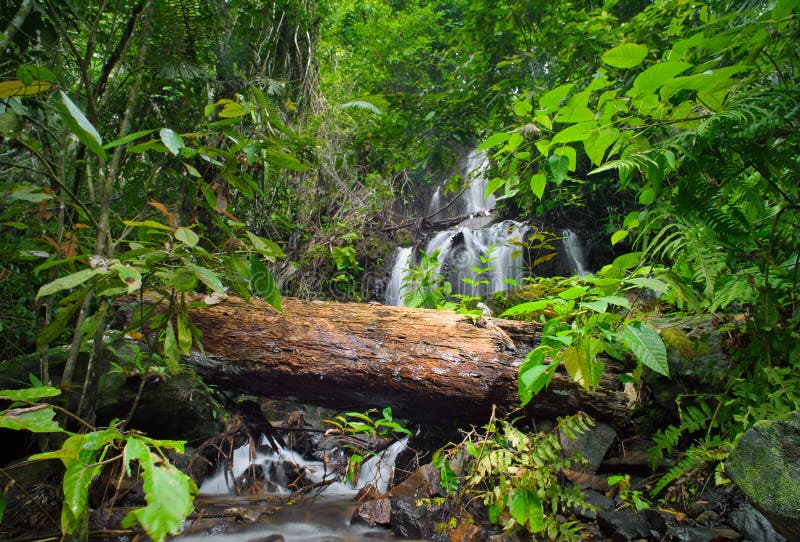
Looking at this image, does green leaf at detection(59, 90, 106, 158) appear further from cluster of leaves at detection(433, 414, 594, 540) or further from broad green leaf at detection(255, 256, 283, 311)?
cluster of leaves at detection(433, 414, 594, 540)

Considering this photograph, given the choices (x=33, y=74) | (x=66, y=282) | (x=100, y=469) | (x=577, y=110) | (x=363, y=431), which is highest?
(x=33, y=74)

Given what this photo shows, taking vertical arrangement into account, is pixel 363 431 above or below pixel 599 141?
below

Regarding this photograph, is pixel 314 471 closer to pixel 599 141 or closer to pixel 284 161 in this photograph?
pixel 284 161

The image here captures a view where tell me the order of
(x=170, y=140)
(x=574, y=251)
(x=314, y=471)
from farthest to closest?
(x=574, y=251)
(x=314, y=471)
(x=170, y=140)

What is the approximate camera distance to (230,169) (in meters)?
1.52

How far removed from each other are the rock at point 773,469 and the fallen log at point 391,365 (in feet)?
3.85

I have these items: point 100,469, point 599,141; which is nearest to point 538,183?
point 599,141

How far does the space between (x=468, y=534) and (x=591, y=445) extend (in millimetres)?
1114

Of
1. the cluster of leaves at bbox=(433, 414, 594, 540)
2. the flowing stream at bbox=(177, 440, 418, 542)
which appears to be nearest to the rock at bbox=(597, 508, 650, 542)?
the cluster of leaves at bbox=(433, 414, 594, 540)

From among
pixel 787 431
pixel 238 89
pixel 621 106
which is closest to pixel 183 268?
pixel 621 106

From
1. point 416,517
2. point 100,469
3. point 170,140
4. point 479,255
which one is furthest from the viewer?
point 479,255

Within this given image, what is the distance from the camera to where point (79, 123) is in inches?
38.9

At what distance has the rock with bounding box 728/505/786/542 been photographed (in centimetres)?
164

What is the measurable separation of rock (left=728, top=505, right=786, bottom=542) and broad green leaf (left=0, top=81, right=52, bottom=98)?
3.01m
